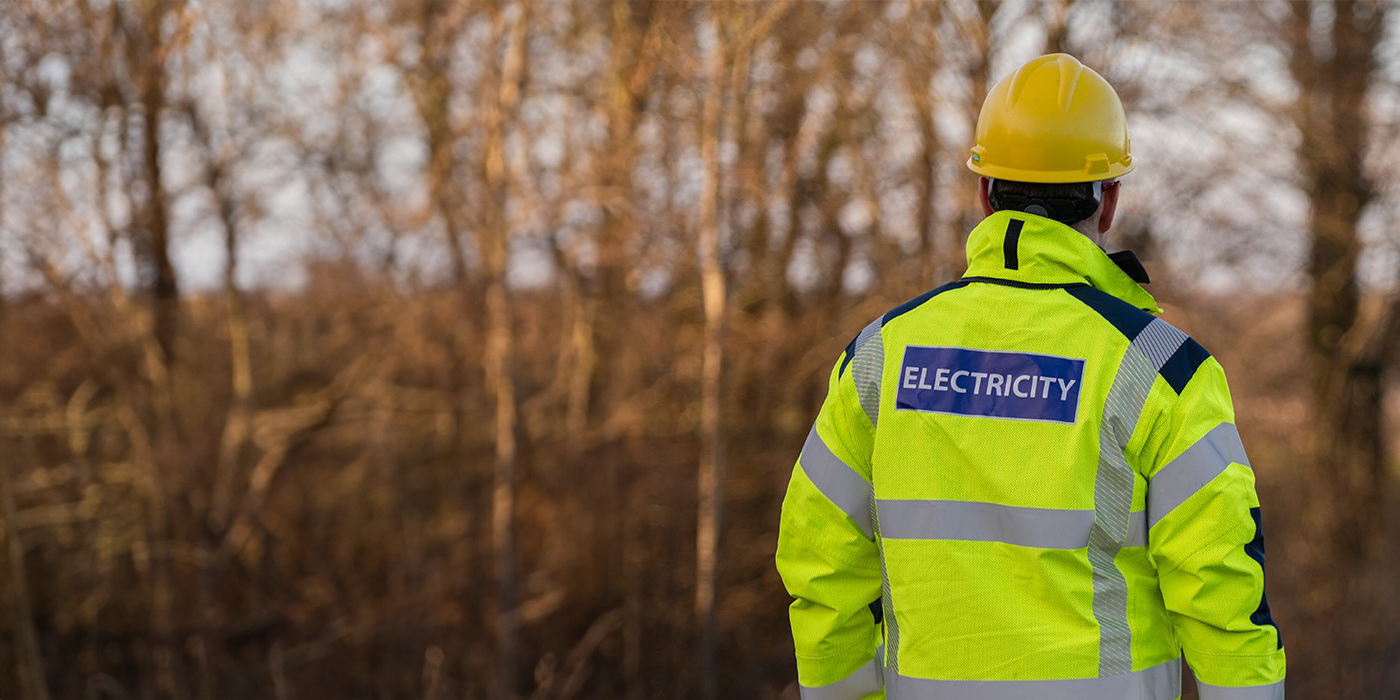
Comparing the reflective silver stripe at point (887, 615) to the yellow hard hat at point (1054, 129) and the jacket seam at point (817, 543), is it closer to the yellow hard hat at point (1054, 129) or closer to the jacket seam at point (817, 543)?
the jacket seam at point (817, 543)

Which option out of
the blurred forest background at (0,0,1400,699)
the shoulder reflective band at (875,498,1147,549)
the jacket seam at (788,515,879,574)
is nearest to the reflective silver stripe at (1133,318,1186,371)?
the shoulder reflective band at (875,498,1147,549)

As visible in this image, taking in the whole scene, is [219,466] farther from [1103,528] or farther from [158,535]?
[1103,528]

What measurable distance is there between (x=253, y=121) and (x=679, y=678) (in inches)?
302

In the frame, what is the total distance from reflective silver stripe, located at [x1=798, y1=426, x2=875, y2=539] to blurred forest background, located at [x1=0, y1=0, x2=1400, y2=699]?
9596mm

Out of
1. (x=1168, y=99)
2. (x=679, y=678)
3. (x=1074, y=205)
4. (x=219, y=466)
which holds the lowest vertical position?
(x=679, y=678)

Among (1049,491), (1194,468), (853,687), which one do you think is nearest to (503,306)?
(853,687)

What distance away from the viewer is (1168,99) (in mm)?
11297

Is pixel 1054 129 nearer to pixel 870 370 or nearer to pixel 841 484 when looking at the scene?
pixel 870 370

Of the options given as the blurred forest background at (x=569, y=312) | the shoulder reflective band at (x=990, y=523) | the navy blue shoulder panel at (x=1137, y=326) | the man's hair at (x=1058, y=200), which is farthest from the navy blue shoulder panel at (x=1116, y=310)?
the blurred forest background at (x=569, y=312)

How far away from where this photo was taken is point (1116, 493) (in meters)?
1.87

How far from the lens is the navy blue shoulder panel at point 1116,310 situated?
1.90m

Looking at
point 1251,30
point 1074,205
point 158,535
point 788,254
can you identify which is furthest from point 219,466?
point 1074,205

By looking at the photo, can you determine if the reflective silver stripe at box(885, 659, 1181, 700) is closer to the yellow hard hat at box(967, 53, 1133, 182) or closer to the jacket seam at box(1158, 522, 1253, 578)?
the jacket seam at box(1158, 522, 1253, 578)

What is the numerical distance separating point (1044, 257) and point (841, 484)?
50cm
